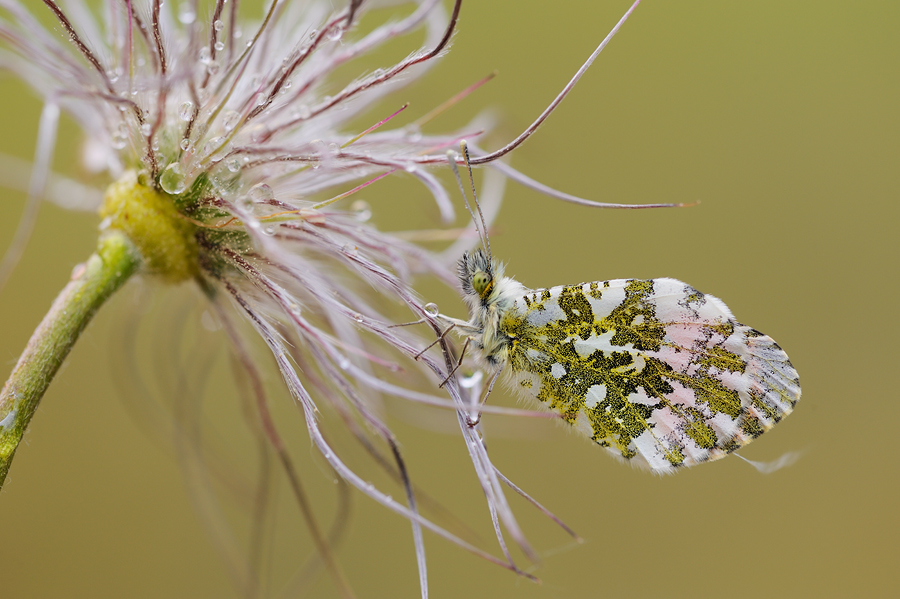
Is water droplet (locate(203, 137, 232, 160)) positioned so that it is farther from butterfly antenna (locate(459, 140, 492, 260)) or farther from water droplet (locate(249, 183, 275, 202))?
butterfly antenna (locate(459, 140, 492, 260))

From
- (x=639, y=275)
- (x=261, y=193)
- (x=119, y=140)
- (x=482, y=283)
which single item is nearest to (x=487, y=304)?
(x=482, y=283)

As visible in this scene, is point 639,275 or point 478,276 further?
point 639,275

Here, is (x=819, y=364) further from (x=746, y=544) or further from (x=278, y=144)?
(x=278, y=144)

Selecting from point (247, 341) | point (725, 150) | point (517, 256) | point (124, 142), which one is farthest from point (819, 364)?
point (124, 142)

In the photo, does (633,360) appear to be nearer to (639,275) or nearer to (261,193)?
(261,193)

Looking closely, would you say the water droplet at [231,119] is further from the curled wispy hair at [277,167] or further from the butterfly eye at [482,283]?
the butterfly eye at [482,283]

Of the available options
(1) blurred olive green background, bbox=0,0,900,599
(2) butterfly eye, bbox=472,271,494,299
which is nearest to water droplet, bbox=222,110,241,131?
(2) butterfly eye, bbox=472,271,494,299
